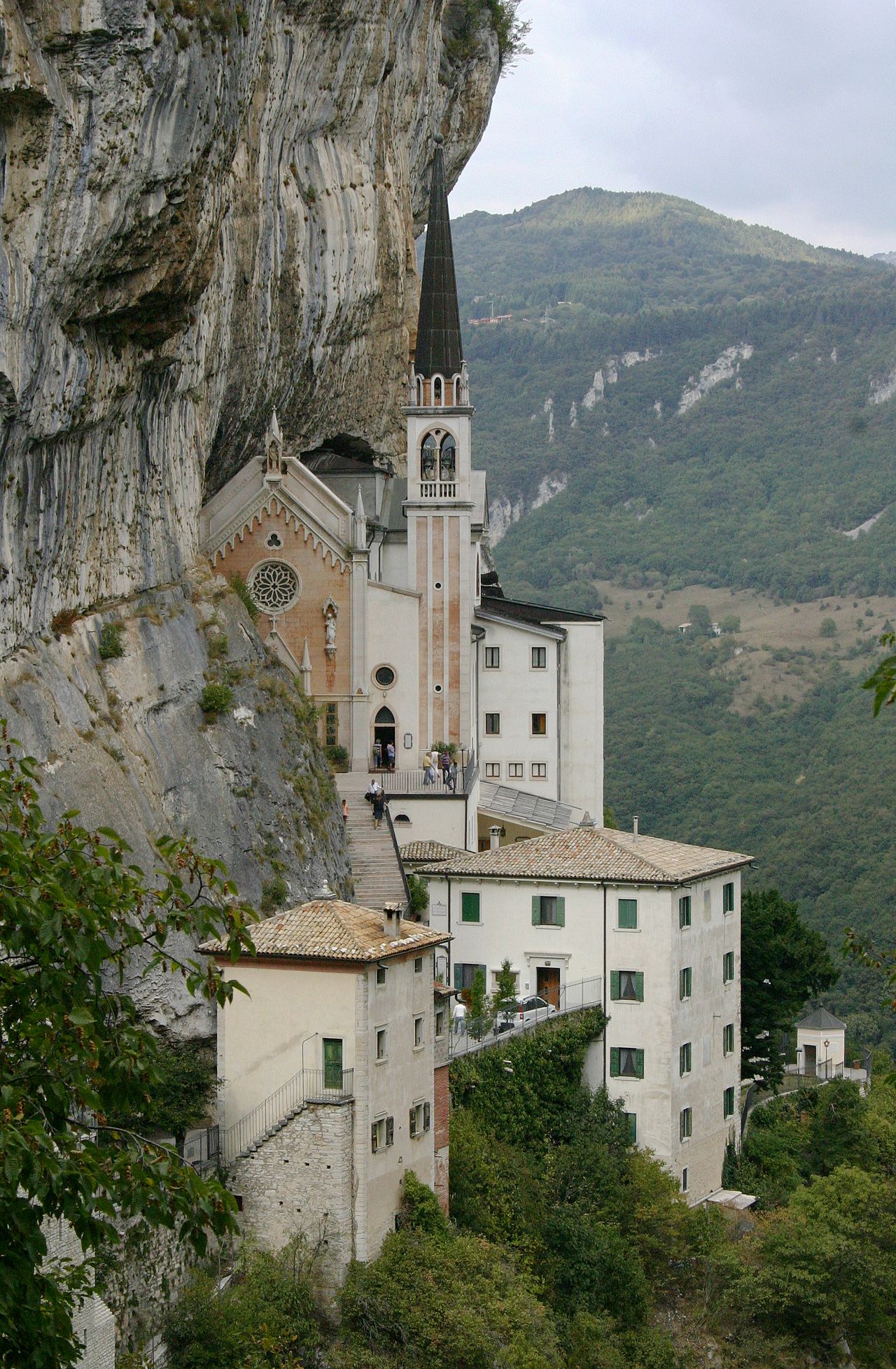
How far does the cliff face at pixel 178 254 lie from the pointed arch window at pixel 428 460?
268 cm

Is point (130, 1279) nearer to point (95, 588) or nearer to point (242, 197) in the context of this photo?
point (95, 588)

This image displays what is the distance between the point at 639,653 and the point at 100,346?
124m

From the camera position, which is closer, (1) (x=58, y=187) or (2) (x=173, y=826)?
(1) (x=58, y=187)

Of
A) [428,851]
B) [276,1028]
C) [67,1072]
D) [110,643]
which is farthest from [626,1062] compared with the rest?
[67,1072]

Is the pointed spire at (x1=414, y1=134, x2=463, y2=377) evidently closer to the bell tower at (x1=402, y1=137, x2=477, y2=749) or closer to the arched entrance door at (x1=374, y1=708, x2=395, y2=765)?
the bell tower at (x1=402, y1=137, x2=477, y2=749)

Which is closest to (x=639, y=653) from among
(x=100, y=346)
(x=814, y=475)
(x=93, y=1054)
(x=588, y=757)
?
(x=814, y=475)

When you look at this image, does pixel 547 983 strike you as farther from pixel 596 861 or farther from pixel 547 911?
pixel 596 861

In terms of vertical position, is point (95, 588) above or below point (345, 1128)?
above

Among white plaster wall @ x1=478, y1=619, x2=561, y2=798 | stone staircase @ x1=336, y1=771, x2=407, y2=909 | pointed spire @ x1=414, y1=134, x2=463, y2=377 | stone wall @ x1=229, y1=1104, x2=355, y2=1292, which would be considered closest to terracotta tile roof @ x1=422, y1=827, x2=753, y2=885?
stone staircase @ x1=336, y1=771, x2=407, y2=909

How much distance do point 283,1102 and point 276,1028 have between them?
126 centimetres

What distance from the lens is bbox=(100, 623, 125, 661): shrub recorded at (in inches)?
1545

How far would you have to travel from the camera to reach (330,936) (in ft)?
114

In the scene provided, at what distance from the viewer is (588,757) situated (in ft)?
229

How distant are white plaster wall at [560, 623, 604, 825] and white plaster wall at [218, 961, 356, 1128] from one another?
116ft
